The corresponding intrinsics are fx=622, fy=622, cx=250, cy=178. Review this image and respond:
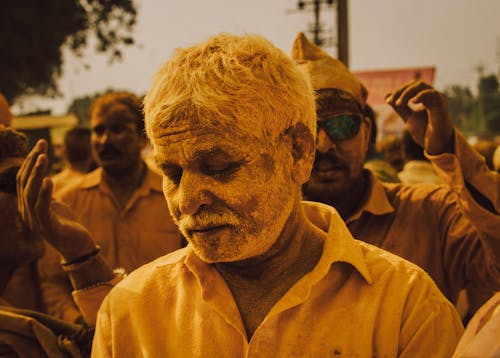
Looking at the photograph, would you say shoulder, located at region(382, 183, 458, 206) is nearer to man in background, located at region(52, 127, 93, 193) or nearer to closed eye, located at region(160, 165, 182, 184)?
closed eye, located at region(160, 165, 182, 184)

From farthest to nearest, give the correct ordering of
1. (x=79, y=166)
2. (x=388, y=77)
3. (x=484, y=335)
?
1. (x=388, y=77)
2. (x=79, y=166)
3. (x=484, y=335)

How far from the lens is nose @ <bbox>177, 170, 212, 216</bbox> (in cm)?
185

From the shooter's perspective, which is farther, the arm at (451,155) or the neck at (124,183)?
the neck at (124,183)

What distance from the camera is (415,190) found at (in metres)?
3.26

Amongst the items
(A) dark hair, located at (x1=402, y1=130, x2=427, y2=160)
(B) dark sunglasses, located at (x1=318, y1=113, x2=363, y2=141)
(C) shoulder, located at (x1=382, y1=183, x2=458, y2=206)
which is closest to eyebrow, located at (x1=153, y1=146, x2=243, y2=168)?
(B) dark sunglasses, located at (x1=318, y1=113, x2=363, y2=141)

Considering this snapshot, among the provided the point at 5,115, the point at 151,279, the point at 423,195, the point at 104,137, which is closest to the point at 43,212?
the point at 151,279

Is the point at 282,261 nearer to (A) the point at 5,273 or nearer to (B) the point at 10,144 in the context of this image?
(A) the point at 5,273

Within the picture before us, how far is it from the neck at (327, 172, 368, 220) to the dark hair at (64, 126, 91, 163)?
470 cm

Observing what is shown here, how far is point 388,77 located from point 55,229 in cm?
1135

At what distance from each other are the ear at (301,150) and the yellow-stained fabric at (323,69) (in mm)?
1100

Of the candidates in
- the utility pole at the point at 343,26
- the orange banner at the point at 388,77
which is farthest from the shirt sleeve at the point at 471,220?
the orange banner at the point at 388,77

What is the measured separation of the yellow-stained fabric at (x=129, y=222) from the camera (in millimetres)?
4199

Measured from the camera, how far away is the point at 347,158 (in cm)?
316

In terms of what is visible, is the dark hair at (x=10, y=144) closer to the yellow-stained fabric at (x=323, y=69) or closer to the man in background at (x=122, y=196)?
the man in background at (x=122, y=196)
